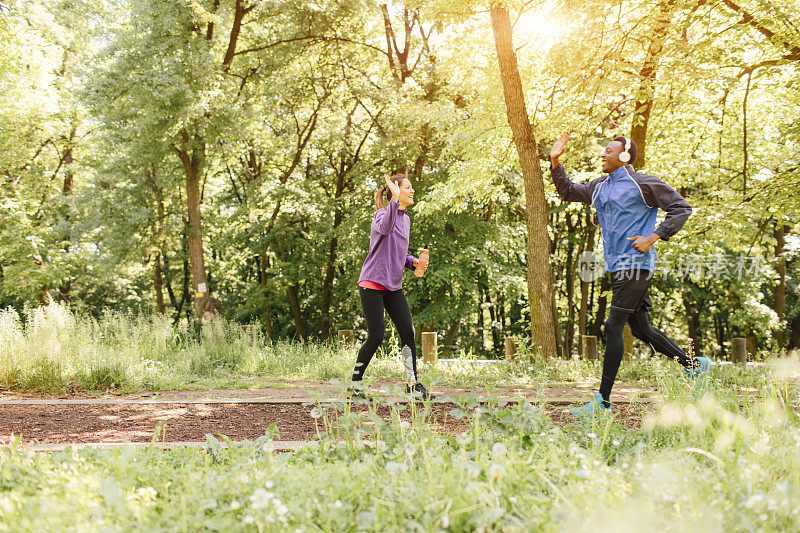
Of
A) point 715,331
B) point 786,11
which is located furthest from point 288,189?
point 715,331

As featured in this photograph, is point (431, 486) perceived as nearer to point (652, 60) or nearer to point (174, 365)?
point (174, 365)

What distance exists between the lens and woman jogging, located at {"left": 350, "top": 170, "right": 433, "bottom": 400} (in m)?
4.42

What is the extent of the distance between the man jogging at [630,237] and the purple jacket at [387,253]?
1.69m

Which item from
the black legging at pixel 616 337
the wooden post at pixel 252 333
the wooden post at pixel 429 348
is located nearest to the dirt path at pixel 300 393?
the black legging at pixel 616 337

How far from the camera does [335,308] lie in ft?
74.0

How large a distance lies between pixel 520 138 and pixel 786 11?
4.23m

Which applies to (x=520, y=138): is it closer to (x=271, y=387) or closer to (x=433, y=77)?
(x=271, y=387)

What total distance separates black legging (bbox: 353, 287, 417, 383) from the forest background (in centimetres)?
349

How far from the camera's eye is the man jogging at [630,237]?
12.8ft

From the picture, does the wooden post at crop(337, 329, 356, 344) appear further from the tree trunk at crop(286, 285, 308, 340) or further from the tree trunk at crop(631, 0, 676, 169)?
the tree trunk at crop(286, 285, 308, 340)

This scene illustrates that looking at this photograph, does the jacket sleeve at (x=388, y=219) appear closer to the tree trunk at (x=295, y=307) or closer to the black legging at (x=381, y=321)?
the black legging at (x=381, y=321)

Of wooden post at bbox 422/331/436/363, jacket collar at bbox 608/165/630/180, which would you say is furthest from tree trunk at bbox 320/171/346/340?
jacket collar at bbox 608/165/630/180

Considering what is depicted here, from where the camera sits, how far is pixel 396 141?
50.4ft

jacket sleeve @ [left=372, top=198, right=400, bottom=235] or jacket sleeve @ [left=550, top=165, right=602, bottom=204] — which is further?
jacket sleeve @ [left=550, top=165, right=602, bottom=204]
